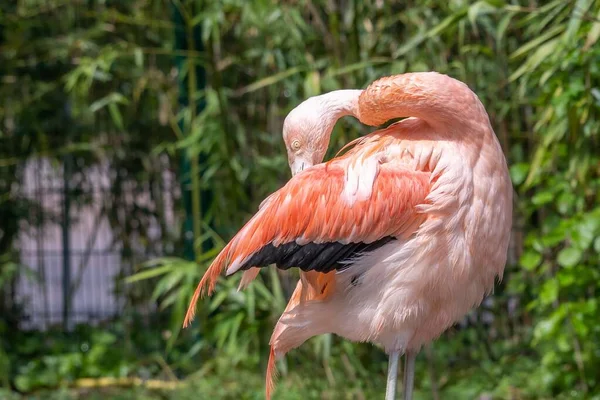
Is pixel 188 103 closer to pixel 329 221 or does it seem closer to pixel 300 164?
pixel 300 164

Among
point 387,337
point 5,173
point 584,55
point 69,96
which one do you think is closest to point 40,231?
point 5,173

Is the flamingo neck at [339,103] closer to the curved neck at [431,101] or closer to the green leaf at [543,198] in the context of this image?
the curved neck at [431,101]

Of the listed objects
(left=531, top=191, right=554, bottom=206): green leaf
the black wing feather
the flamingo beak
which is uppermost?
the flamingo beak

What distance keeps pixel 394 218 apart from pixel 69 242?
370 centimetres

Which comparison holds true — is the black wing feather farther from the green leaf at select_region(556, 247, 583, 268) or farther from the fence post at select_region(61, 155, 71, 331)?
the fence post at select_region(61, 155, 71, 331)

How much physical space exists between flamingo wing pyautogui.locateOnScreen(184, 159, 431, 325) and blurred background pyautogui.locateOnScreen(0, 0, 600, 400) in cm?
109

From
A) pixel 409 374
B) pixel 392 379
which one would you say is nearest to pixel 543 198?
pixel 409 374

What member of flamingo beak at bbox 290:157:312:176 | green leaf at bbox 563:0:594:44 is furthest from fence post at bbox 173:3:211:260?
flamingo beak at bbox 290:157:312:176

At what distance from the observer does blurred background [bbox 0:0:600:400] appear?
3305mm

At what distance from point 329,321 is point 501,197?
439 millimetres

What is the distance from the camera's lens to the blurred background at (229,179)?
330 cm

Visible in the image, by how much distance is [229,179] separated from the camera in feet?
13.2

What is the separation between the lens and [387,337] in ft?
6.22

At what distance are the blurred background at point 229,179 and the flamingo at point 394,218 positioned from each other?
0.99 m
